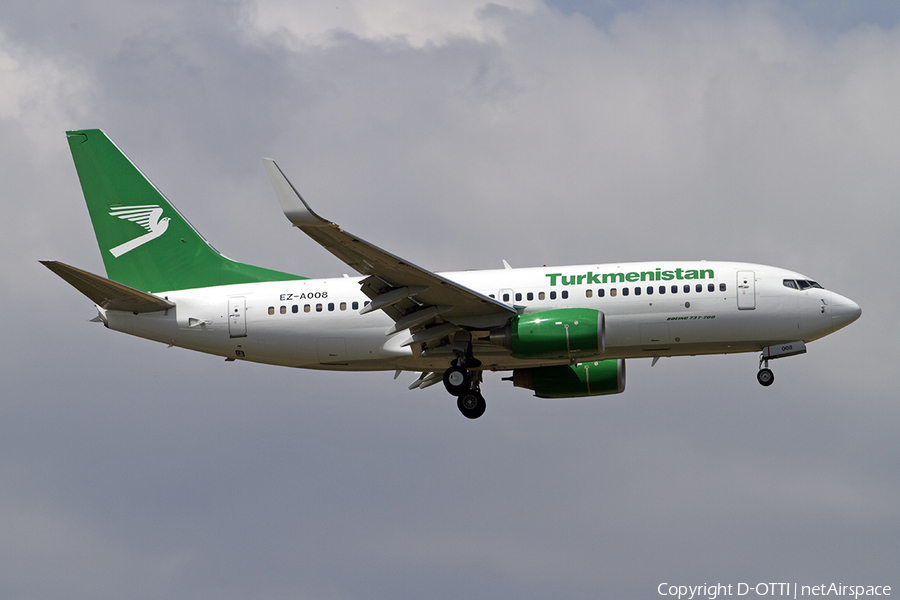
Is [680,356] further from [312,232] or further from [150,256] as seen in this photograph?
[150,256]

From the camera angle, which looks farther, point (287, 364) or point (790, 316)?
point (287, 364)

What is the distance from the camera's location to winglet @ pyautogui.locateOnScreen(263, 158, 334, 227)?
31844 mm

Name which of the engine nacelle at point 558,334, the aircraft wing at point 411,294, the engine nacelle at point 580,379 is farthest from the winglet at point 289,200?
the engine nacelle at point 580,379

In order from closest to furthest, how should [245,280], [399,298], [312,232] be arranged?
[312,232] → [399,298] → [245,280]

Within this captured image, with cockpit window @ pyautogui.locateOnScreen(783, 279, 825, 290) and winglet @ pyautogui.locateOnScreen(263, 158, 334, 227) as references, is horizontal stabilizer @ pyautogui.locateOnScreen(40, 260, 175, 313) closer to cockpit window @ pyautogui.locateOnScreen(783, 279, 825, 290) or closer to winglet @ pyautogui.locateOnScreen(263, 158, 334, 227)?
winglet @ pyautogui.locateOnScreen(263, 158, 334, 227)

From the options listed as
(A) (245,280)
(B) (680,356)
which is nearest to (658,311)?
(B) (680,356)

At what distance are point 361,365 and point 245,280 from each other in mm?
5558

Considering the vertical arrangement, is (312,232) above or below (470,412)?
above

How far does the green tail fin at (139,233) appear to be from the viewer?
146 feet

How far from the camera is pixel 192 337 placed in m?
42.7

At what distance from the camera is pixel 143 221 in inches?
1815

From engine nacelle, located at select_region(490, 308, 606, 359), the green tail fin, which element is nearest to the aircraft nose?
engine nacelle, located at select_region(490, 308, 606, 359)

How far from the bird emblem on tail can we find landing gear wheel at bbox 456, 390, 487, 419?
43.6 ft

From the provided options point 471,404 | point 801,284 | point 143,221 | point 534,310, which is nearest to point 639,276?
point 534,310
